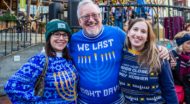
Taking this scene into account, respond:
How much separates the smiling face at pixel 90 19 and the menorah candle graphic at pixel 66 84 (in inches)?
19.5

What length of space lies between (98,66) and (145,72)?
1.66ft

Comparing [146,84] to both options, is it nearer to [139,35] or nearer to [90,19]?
[139,35]

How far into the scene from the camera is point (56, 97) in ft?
10.7

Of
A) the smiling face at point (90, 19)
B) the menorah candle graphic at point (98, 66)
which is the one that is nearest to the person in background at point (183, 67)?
the menorah candle graphic at point (98, 66)

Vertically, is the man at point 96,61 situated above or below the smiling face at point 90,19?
below

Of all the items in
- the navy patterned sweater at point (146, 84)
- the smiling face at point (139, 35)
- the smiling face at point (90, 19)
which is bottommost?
the navy patterned sweater at point (146, 84)

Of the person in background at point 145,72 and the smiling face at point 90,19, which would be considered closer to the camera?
the person in background at point 145,72

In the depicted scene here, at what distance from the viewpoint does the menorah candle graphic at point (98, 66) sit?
3506mm

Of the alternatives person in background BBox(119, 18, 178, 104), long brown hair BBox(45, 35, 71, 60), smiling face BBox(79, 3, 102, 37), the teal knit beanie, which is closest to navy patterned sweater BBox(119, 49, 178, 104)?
person in background BBox(119, 18, 178, 104)

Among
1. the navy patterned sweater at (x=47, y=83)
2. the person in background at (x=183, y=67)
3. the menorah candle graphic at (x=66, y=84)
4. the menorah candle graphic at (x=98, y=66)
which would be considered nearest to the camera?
the navy patterned sweater at (x=47, y=83)

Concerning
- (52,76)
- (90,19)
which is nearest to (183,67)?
(90,19)

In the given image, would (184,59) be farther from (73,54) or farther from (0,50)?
(0,50)

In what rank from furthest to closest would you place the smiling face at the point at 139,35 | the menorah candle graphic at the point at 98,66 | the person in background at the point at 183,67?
the person in background at the point at 183,67
the menorah candle graphic at the point at 98,66
the smiling face at the point at 139,35

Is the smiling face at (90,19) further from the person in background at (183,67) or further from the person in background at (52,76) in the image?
the person in background at (183,67)
